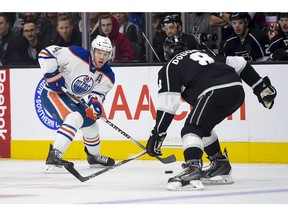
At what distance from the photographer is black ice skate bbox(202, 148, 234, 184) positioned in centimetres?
688

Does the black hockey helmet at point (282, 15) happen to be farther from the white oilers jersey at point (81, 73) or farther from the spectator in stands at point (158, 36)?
the white oilers jersey at point (81, 73)

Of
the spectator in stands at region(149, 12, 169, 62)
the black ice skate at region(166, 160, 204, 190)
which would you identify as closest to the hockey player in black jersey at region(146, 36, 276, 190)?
the black ice skate at region(166, 160, 204, 190)

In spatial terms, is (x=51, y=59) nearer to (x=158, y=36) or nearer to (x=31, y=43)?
(x=158, y=36)

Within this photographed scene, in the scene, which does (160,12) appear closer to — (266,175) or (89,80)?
(89,80)

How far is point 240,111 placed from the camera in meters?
8.61

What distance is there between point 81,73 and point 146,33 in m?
1.07

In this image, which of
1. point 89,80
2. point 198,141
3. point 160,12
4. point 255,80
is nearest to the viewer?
point 198,141

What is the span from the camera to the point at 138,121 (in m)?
8.91

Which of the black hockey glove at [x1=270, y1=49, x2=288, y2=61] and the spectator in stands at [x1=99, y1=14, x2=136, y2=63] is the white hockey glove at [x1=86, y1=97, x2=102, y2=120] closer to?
the spectator in stands at [x1=99, y1=14, x2=136, y2=63]

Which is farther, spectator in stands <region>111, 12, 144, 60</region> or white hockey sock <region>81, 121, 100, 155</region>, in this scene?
spectator in stands <region>111, 12, 144, 60</region>

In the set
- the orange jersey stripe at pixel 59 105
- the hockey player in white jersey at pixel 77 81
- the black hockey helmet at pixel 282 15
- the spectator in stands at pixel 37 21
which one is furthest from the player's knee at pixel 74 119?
the black hockey helmet at pixel 282 15

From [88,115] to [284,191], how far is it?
2079mm

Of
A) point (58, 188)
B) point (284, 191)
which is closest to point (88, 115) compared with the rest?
point (58, 188)

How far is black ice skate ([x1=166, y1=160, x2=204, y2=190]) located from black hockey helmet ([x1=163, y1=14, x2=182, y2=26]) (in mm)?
2678
